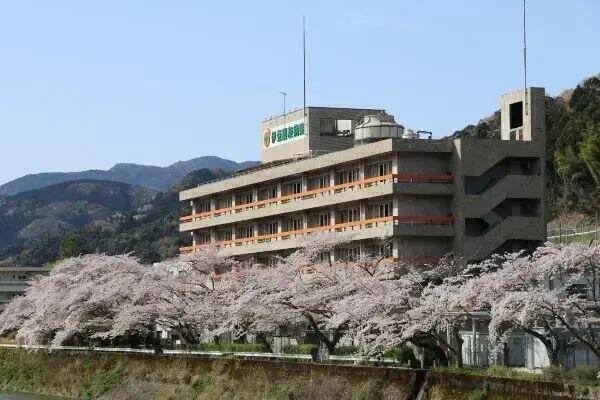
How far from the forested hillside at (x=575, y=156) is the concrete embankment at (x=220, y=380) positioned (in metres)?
45.6

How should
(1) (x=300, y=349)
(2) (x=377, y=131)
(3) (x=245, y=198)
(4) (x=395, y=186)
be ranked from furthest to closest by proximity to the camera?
(3) (x=245, y=198)
(2) (x=377, y=131)
(4) (x=395, y=186)
(1) (x=300, y=349)

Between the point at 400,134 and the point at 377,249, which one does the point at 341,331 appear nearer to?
the point at 377,249

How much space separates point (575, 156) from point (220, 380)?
62296 millimetres

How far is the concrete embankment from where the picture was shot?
33.9 m

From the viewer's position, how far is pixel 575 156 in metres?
103

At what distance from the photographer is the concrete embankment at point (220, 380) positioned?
3388 centimetres

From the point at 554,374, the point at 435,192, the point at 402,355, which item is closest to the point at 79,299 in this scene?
the point at 435,192

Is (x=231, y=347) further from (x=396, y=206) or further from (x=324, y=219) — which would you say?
(x=324, y=219)

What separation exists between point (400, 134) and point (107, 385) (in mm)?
23846

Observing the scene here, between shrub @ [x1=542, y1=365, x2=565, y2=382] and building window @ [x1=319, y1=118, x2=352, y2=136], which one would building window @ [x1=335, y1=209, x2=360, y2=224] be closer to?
building window @ [x1=319, y1=118, x2=352, y2=136]

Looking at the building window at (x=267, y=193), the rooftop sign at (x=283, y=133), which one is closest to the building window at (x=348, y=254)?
the building window at (x=267, y=193)

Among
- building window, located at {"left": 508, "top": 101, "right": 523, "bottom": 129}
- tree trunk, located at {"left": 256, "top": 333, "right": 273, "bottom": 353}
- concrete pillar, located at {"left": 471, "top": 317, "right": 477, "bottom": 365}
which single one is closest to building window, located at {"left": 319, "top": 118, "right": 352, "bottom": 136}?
building window, located at {"left": 508, "top": 101, "right": 523, "bottom": 129}

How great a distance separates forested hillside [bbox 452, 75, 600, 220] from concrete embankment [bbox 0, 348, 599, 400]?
45.6 metres

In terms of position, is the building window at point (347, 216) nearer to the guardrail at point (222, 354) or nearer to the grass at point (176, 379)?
the guardrail at point (222, 354)
